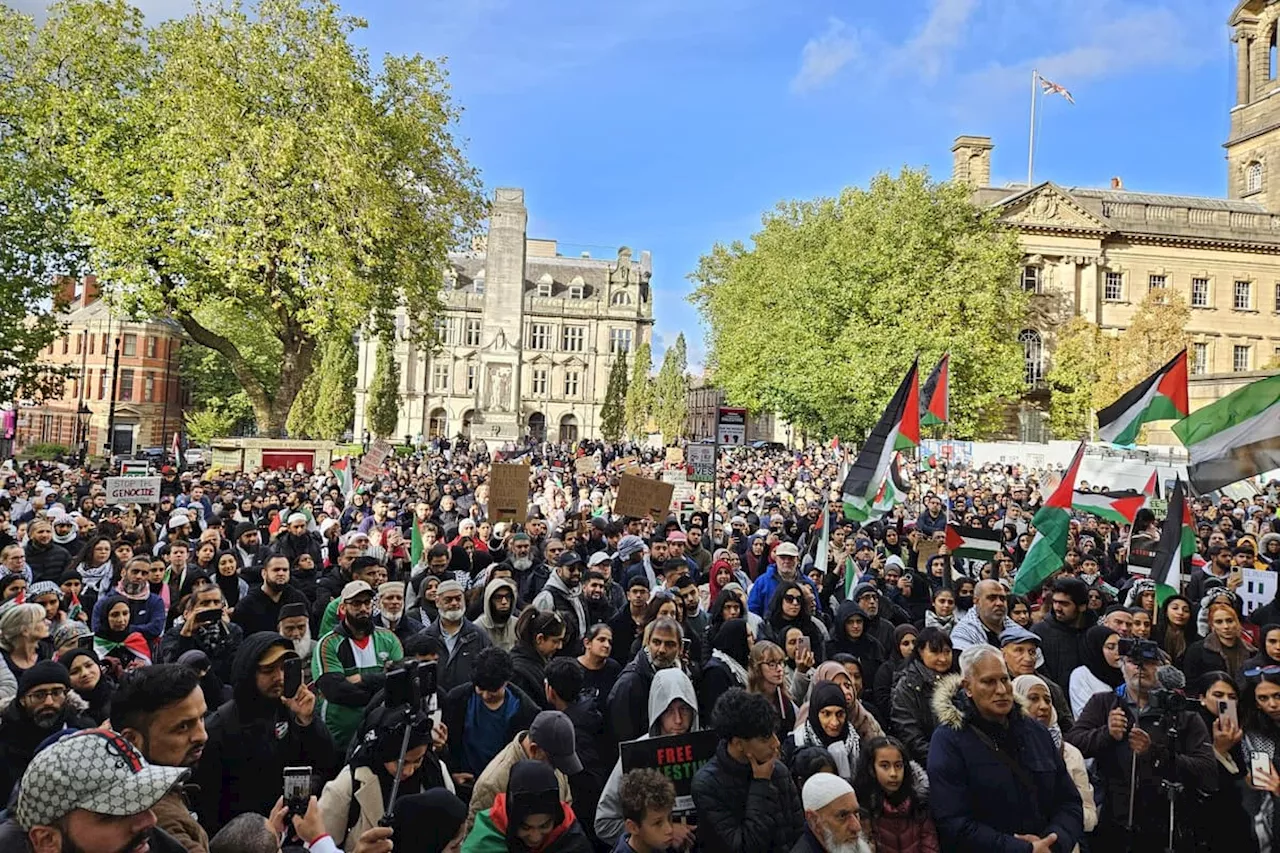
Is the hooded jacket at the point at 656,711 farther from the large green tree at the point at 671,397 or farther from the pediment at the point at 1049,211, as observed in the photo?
the large green tree at the point at 671,397

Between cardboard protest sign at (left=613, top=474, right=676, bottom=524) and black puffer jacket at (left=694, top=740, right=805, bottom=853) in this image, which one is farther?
cardboard protest sign at (left=613, top=474, right=676, bottom=524)

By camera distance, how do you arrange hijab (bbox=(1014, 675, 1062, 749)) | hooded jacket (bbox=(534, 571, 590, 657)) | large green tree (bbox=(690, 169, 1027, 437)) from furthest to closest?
large green tree (bbox=(690, 169, 1027, 437))
hooded jacket (bbox=(534, 571, 590, 657))
hijab (bbox=(1014, 675, 1062, 749))

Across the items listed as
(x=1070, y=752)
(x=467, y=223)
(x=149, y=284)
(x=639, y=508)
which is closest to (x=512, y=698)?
(x=1070, y=752)

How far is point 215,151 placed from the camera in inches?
891

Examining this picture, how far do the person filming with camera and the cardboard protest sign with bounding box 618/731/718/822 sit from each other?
219 centimetres

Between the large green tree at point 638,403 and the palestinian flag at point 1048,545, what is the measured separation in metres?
62.4

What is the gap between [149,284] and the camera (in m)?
23.5

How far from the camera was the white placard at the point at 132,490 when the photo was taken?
13055 millimetres

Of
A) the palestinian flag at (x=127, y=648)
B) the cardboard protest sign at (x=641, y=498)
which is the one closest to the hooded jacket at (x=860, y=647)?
the palestinian flag at (x=127, y=648)

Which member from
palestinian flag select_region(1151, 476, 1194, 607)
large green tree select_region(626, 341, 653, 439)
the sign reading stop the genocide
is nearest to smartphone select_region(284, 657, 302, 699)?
palestinian flag select_region(1151, 476, 1194, 607)

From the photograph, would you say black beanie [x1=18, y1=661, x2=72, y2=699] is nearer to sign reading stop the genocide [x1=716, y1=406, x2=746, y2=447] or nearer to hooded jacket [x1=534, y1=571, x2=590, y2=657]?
hooded jacket [x1=534, y1=571, x2=590, y2=657]

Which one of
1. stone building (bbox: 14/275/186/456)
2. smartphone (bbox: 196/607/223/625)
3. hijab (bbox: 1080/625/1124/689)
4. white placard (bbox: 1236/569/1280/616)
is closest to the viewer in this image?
smartphone (bbox: 196/607/223/625)

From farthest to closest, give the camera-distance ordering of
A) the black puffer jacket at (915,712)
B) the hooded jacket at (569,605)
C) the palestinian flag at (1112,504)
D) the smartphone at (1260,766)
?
the palestinian flag at (1112,504), the hooded jacket at (569,605), the black puffer jacket at (915,712), the smartphone at (1260,766)

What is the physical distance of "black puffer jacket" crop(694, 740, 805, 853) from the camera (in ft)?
12.7
